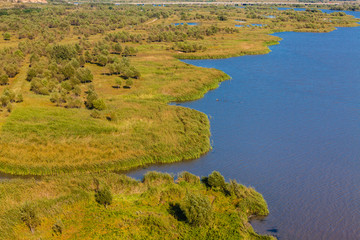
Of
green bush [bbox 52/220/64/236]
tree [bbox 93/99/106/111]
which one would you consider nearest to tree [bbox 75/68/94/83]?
tree [bbox 93/99/106/111]

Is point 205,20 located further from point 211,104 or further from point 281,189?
point 281,189

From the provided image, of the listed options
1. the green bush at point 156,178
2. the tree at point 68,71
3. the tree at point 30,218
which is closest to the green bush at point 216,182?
the green bush at point 156,178

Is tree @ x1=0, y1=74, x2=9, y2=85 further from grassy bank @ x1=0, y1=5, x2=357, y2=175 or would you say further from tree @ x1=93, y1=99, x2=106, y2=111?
tree @ x1=93, y1=99, x2=106, y2=111

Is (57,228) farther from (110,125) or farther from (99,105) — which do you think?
(99,105)

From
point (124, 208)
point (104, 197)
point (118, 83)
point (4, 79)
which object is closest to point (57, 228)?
point (104, 197)

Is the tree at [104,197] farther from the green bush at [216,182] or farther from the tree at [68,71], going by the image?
the tree at [68,71]

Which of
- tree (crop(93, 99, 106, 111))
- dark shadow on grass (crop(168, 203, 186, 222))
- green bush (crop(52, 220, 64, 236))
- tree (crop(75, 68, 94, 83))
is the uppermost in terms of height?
tree (crop(75, 68, 94, 83))

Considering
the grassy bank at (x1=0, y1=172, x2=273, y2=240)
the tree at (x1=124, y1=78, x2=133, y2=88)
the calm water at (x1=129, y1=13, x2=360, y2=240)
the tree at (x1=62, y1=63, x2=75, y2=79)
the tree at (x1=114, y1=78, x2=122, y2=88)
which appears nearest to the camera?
the grassy bank at (x1=0, y1=172, x2=273, y2=240)
